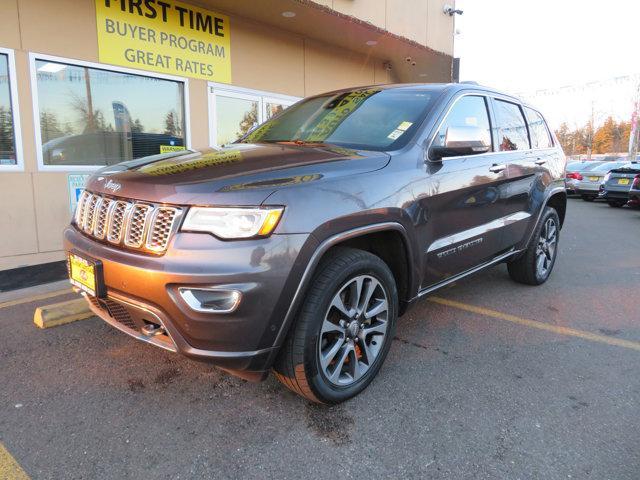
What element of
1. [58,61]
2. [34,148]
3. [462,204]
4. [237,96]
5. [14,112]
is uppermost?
[58,61]

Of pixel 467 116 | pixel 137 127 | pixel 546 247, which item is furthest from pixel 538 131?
pixel 137 127

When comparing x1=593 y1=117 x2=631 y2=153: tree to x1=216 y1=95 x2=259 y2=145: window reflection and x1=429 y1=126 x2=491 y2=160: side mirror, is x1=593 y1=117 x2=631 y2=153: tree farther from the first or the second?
x1=429 y1=126 x2=491 y2=160: side mirror

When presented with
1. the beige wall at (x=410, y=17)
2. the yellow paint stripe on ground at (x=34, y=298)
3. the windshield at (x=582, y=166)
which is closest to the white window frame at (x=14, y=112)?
the yellow paint stripe on ground at (x=34, y=298)

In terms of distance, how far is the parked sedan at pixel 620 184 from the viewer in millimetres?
14422

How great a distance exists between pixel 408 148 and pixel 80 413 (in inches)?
96.9

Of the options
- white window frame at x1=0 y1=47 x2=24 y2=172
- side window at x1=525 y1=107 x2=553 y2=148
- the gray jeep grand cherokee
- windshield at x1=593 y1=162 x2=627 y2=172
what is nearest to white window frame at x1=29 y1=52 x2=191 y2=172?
white window frame at x1=0 y1=47 x2=24 y2=172

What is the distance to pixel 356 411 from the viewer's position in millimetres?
2699

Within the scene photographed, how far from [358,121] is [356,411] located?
6.41 feet

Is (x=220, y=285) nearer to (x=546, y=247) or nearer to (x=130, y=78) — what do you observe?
(x=546, y=247)

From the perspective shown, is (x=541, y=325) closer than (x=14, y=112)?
Yes

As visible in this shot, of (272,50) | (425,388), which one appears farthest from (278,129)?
(272,50)

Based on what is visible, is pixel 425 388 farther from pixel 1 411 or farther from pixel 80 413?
pixel 1 411

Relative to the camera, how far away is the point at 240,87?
8.09 meters

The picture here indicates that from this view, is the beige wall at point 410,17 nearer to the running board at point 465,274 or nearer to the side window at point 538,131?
the side window at point 538,131
